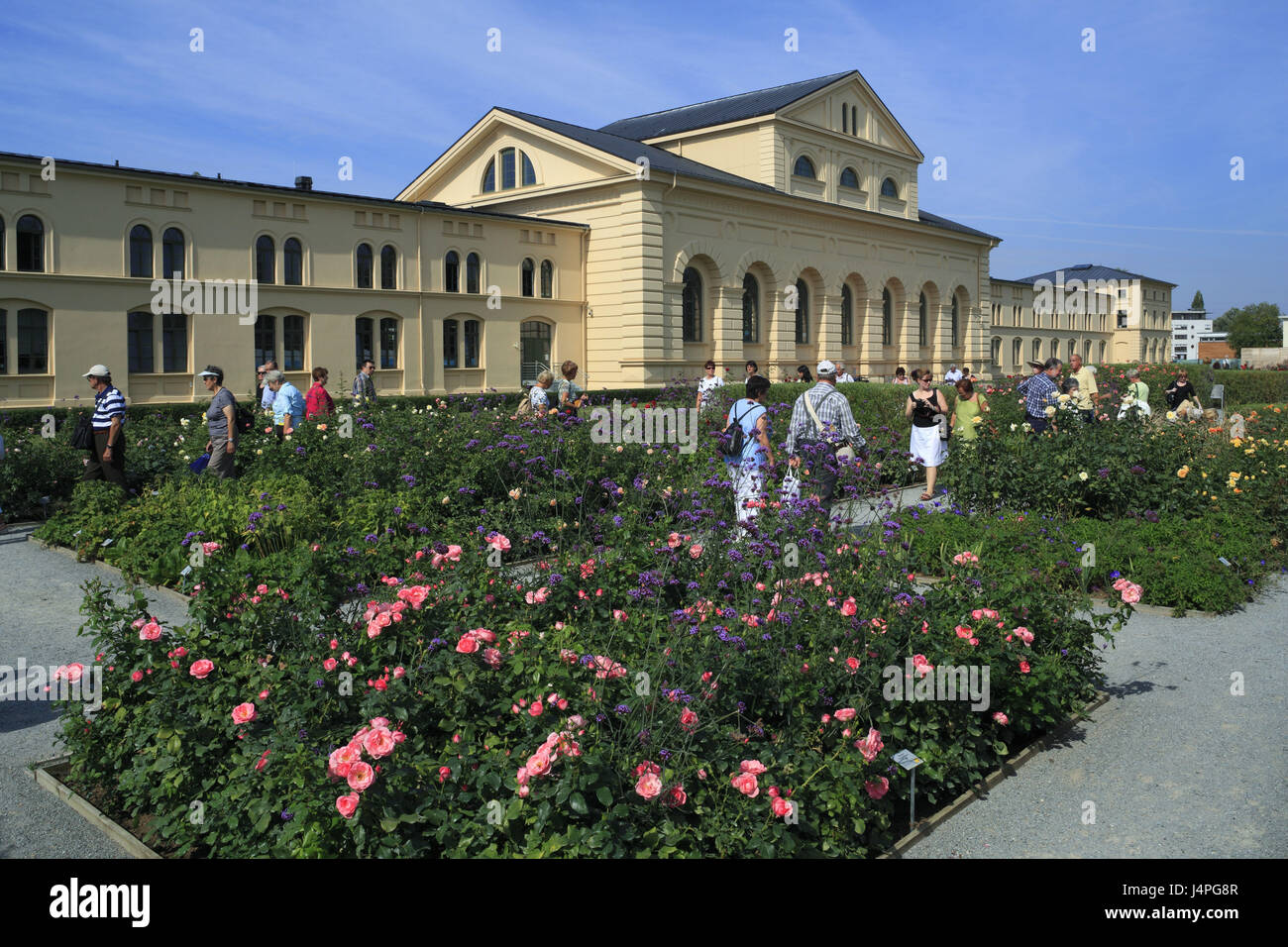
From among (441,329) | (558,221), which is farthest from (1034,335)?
(441,329)

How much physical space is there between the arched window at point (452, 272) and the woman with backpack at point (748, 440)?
2295cm

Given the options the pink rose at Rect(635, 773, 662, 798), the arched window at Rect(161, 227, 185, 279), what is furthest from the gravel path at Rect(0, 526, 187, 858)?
the arched window at Rect(161, 227, 185, 279)

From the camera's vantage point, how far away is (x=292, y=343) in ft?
93.4

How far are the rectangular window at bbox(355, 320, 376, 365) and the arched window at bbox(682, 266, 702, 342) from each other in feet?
37.7

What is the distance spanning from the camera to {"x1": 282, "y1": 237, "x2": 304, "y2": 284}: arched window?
92.1 feet

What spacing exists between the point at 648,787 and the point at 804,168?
40597 millimetres

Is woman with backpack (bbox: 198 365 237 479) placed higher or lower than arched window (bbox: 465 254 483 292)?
lower

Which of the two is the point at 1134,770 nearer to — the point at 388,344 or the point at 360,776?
the point at 360,776

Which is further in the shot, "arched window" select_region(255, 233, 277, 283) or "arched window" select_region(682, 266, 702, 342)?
"arched window" select_region(682, 266, 702, 342)

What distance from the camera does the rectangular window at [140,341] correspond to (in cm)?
2559

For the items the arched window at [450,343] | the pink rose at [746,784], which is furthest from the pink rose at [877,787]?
the arched window at [450,343]

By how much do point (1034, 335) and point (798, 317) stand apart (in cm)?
3055

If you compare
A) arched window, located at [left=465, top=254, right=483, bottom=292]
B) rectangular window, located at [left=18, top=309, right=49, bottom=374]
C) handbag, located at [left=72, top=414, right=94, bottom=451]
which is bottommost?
handbag, located at [left=72, top=414, right=94, bottom=451]

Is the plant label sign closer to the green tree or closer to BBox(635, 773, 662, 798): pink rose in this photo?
BBox(635, 773, 662, 798): pink rose
